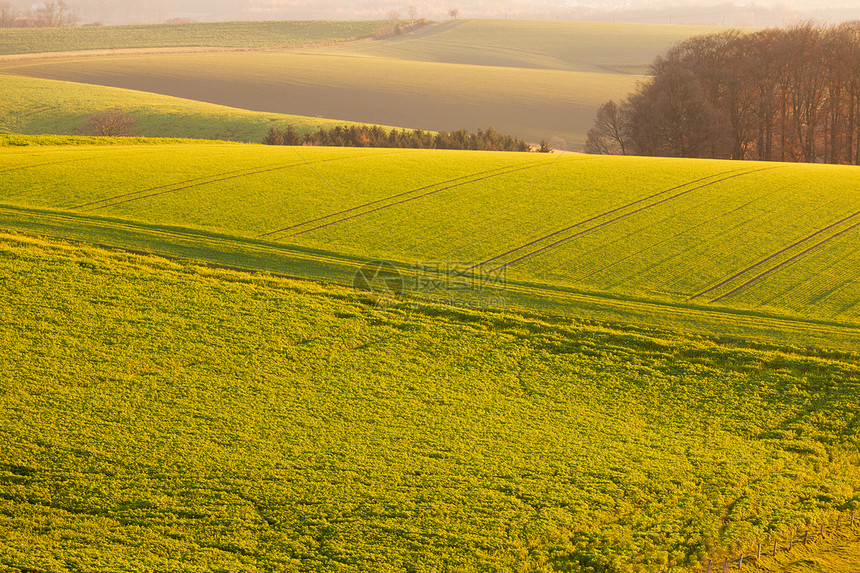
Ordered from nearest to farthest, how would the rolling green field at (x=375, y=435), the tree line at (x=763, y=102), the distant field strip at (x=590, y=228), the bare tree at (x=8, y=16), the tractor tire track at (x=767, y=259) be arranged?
the rolling green field at (x=375, y=435), the tractor tire track at (x=767, y=259), the distant field strip at (x=590, y=228), the tree line at (x=763, y=102), the bare tree at (x=8, y=16)

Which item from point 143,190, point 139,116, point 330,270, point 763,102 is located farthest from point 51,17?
point 330,270

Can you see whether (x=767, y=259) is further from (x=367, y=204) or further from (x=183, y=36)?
(x=183, y=36)

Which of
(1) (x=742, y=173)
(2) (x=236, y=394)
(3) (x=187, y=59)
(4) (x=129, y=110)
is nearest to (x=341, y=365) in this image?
(2) (x=236, y=394)

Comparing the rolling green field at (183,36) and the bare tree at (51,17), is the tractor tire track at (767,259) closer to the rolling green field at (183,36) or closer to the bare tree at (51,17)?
the rolling green field at (183,36)

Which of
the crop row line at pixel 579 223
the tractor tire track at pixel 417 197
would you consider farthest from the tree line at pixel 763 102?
the tractor tire track at pixel 417 197

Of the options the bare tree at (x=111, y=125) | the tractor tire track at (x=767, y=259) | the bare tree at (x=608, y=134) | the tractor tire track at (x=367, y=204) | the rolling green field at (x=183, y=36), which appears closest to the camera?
the tractor tire track at (x=767, y=259)

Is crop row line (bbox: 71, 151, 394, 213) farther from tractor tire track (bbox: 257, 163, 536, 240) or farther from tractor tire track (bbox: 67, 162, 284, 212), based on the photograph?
tractor tire track (bbox: 257, 163, 536, 240)
